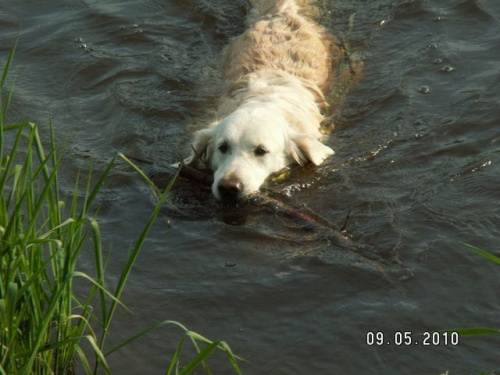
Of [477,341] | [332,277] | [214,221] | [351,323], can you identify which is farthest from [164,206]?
[477,341]

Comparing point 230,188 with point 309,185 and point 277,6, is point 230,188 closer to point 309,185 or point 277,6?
point 309,185

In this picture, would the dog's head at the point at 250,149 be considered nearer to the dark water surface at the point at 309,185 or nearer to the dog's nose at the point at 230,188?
the dog's nose at the point at 230,188

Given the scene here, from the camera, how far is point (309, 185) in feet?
19.2

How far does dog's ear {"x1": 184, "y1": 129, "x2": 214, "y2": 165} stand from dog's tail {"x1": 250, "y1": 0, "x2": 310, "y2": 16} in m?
2.11

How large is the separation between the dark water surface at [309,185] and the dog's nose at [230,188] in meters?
0.13

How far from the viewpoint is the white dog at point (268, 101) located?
568 centimetres

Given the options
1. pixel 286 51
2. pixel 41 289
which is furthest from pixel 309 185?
pixel 41 289

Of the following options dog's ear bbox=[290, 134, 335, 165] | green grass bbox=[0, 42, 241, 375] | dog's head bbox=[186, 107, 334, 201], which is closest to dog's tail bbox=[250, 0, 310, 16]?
dog's head bbox=[186, 107, 334, 201]

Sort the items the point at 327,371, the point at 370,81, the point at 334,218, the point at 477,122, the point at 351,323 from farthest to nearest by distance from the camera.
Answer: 1. the point at 370,81
2. the point at 477,122
3. the point at 334,218
4. the point at 351,323
5. the point at 327,371

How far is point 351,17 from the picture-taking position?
8.12 metres

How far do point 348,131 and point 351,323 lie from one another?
2.70 meters

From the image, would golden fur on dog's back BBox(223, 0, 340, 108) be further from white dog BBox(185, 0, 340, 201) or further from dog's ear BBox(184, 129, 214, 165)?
dog's ear BBox(184, 129, 214, 165)

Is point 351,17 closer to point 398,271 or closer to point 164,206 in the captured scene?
point 164,206

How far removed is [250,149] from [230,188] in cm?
40
